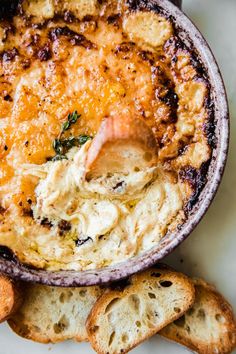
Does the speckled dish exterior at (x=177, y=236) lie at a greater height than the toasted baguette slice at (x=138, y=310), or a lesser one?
greater

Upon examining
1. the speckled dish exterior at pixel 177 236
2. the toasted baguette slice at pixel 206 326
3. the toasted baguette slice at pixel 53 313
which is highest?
the speckled dish exterior at pixel 177 236

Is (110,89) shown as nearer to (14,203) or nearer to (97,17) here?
(97,17)

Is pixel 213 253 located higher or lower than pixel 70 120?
lower

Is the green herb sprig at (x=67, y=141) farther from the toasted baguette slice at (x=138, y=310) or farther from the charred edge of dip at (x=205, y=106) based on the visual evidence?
the toasted baguette slice at (x=138, y=310)

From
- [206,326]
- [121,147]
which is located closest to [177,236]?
[121,147]

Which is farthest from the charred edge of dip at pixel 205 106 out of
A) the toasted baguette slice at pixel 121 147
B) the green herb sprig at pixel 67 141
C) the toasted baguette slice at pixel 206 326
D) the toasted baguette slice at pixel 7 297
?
the toasted baguette slice at pixel 7 297

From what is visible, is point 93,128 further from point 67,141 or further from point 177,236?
point 177,236

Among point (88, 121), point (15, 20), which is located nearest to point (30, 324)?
point (88, 121)
